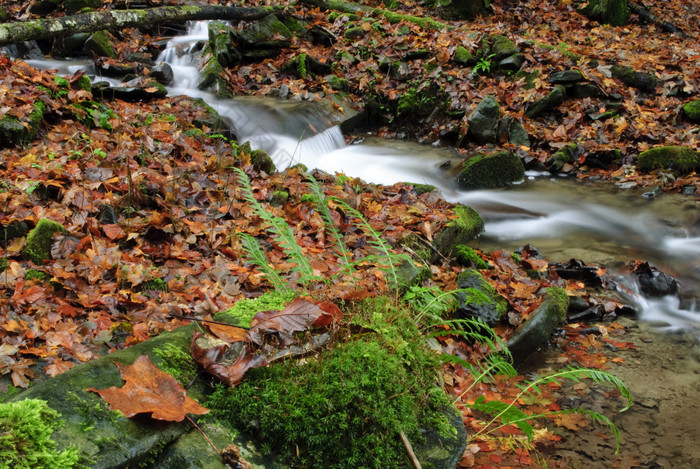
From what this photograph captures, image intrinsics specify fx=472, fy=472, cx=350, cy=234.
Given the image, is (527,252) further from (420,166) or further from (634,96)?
(634,96)

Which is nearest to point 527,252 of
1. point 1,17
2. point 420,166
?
point 420,166

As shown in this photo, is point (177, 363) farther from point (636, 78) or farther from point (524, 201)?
point (636, 78)

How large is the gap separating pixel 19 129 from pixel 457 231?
5135 millimetres

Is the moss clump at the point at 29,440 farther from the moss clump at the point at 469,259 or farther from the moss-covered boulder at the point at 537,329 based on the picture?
the moss clump at the point at 469,259

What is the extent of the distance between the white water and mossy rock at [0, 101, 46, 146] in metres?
3.14

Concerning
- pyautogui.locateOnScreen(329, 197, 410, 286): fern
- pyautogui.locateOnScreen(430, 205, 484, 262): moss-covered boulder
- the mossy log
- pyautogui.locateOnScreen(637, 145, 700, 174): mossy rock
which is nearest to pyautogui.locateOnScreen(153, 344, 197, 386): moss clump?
pyautogui.locateOnScreen(329, 197, 410, 286): fern

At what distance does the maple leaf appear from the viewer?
1471 millimetres

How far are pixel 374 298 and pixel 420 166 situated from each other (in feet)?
23.4

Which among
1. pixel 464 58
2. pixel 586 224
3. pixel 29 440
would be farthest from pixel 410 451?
pixel 464 58

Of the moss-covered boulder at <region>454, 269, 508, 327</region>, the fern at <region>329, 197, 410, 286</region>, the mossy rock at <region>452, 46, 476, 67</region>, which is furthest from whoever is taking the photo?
the mossy rock at <region>452, 46, 476, 67</region>

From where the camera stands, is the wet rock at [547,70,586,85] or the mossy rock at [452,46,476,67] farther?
the mossy rock at [452,46,476,67]

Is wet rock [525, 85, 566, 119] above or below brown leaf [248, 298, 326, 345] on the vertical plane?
below

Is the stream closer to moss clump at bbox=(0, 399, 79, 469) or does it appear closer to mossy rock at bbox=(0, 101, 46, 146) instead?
moss clump at bbox=(0, 399, 79, 469)

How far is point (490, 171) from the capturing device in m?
8.48
